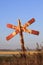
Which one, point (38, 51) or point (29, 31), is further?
point (29, 31)

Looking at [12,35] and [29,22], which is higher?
[29,22]

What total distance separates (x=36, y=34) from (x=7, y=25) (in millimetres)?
2392

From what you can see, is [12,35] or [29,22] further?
[12,35]

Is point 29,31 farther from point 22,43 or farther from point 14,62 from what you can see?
point 14,62

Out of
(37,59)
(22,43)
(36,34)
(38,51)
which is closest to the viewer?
(37,59)

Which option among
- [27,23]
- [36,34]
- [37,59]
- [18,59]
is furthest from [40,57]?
[27,23]

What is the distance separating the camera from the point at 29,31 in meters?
16.7

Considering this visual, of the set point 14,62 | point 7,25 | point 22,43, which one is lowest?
→ point 14,62

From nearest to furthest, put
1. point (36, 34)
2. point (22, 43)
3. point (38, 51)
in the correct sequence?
point (38, 51) < point (36, 34) < point (22, 43)

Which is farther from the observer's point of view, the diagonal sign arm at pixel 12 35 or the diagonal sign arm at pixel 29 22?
the diagonal sign arm at pixel 12 35

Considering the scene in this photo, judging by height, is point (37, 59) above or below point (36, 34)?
below

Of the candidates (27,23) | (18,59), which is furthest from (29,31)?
(18,59)

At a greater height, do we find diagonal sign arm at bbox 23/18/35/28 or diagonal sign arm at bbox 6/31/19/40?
diagonal sign arm at bbox 23/18/35/28

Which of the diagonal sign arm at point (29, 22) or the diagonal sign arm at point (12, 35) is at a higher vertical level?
the diagonal sign arm at point (29, 22)
